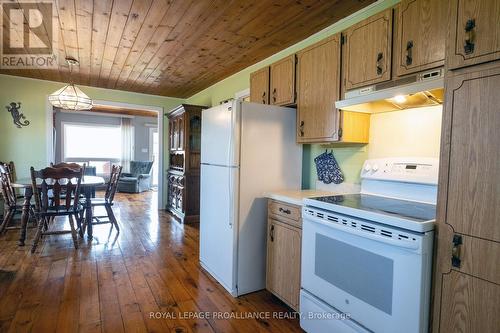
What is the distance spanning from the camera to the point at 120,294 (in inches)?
90.8

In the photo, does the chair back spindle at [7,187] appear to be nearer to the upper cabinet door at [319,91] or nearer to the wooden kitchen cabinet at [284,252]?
the wooden kitchen cabinet at [284,252]

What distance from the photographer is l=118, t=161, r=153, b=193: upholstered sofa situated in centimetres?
809

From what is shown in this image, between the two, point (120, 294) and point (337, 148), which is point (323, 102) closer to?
point (337, 148)

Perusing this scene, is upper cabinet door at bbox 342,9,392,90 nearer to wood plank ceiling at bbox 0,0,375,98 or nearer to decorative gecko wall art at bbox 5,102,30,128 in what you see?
wood plank ceiling at bbox 0,0,375,98

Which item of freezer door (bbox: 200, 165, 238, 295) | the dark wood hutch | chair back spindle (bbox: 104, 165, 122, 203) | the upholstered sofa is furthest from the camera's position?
the upholstered sofa

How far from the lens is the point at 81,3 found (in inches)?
87.6

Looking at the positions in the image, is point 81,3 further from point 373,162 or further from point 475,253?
point 475,253

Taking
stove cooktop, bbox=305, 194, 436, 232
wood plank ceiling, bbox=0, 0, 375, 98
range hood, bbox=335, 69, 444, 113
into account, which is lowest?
stove cooktop, bbox=305, 194, 436, 232

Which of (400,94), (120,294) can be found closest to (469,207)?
(400,94)

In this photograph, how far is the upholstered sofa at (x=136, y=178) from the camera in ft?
26.5

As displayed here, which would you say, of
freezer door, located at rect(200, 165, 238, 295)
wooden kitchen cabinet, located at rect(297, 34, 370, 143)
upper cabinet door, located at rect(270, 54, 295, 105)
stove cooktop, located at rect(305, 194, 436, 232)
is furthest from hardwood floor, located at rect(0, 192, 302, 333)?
upper cabinet door, located at rect(270, 54, 295, 105)

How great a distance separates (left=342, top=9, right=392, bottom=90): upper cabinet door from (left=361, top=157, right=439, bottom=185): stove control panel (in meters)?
0.57

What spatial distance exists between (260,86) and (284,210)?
4.64 ft

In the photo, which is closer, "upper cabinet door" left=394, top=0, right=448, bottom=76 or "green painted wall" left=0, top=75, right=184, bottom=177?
"upper cabinet door" left=394, top=0, right=448, bottom=76
